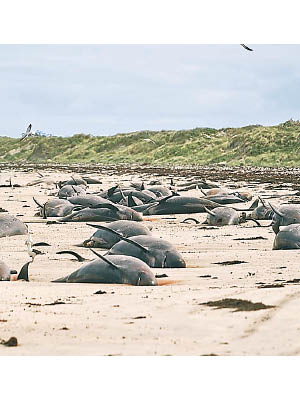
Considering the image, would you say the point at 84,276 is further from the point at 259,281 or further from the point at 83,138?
the point at 83,138

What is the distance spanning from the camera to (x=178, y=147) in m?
64.1

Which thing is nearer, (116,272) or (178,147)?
(116,272)

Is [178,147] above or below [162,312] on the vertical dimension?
above

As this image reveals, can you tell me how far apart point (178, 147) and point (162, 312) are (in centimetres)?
5927

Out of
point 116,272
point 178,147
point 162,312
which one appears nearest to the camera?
point 162,312

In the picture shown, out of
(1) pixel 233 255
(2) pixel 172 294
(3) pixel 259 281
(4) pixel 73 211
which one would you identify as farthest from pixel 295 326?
(4) pixel 73 211

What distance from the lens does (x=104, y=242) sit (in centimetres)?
887

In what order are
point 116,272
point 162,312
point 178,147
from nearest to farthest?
1. point 162,312
2. point 116,272
3. point 178,147

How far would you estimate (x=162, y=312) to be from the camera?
5.14 meters

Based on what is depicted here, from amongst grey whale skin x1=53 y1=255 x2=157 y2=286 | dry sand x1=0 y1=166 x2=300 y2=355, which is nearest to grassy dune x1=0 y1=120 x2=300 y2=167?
dry sand x1=0 y1=166 x2=300 y2=355

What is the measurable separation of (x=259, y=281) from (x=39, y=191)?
15678 millimetres

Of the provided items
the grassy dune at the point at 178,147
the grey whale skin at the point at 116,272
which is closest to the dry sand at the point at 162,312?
the grey whale skin at the point at 116,272

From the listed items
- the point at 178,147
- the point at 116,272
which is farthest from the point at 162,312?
the point at 178,147

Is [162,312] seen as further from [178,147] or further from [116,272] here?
[178,147]
